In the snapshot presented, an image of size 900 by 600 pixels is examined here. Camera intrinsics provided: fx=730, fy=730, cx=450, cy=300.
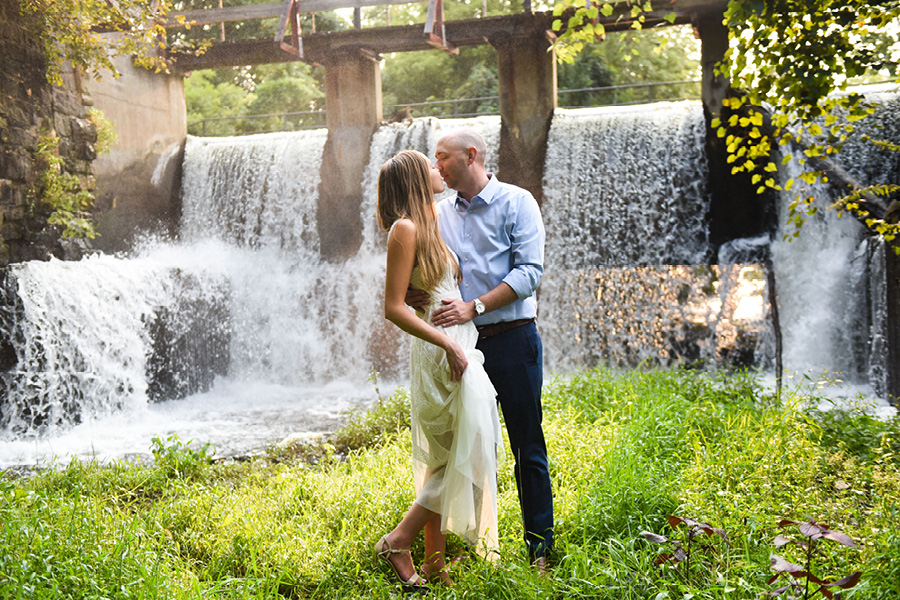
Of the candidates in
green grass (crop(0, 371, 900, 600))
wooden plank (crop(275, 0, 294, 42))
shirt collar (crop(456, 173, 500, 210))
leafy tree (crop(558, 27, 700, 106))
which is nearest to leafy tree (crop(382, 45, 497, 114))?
leafy tree (crop(558, 27, 700, 106))

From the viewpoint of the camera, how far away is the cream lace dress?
2633 millimetres

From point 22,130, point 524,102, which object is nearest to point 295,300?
point 22,130

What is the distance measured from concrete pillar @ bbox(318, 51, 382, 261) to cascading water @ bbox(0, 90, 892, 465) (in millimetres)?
175

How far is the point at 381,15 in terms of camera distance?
25703 mm

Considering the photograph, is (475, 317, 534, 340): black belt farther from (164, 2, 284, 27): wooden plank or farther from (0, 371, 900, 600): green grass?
(164, 2, 284, 27): wooden plank

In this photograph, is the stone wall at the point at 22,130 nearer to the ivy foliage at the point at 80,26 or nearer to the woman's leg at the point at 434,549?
the ivy foliage at the point at 80,26

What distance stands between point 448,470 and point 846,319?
7.12 meters

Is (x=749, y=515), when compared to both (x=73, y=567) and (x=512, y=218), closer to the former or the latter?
(x=512, y=218)

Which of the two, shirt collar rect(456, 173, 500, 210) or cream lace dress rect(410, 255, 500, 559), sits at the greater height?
shirt collar rect(456, 173, 500, 210)

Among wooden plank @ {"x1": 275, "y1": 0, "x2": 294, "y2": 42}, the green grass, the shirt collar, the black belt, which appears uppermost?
wooden plank @ {"x1": 275, "y1": 0, "x2": 294, "y2": 42}

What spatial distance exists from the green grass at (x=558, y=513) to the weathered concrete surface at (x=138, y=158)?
21.3 feet

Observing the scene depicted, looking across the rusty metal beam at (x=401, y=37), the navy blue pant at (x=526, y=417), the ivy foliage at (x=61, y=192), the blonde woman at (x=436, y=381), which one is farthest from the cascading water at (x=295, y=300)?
the navy blue pant at (x=526, y=417)

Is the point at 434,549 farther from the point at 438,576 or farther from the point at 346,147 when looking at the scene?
the point at 346,147

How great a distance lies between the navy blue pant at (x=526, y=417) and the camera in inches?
108
